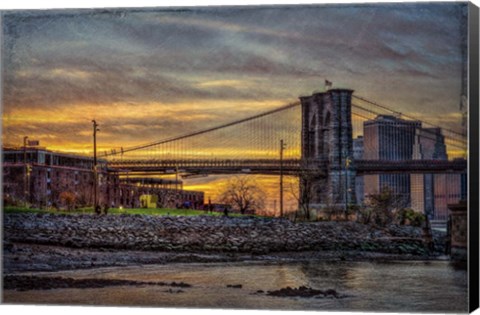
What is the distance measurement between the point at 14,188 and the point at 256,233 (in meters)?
2.55

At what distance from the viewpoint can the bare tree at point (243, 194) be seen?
15.0 metres

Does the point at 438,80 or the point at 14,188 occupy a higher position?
the point at 438,80

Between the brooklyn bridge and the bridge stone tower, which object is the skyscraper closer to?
the brooklyn bridge

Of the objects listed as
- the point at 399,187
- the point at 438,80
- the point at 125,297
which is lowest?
the point at 125,297

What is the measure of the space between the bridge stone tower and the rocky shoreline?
0.28 m

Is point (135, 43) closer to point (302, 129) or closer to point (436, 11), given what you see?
point (302, 129)

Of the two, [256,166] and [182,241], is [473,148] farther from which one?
[182,241]

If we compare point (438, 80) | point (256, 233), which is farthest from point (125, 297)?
point (438, 80)

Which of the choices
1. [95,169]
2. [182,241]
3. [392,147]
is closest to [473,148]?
[392,147]

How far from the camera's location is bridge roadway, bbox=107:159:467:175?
14484 millimetres

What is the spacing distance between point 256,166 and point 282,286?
1270mm

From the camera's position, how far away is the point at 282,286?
14.5 m

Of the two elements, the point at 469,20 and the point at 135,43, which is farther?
the point at 135,43

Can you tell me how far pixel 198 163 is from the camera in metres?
15.2
